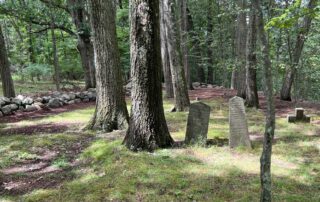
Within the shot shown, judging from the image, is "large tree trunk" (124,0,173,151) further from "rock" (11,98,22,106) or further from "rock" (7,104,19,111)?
"rock" (11,98,22,106)

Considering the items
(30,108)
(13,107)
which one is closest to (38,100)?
(30,108)

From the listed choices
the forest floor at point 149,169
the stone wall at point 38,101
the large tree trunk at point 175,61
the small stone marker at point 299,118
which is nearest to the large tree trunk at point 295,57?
the small stone marker at point 299,118

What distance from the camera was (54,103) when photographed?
13.0 metres

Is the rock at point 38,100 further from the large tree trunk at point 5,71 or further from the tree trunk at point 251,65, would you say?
the tree trunk at point 251,65

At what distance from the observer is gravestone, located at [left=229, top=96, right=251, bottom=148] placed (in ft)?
19.9

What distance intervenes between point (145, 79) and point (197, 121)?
4.79 ft

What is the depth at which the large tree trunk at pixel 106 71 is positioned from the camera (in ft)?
25.1

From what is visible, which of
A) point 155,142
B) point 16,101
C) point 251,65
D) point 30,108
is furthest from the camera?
point 30,108

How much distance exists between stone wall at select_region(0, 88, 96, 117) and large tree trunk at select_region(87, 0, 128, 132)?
5294 mm

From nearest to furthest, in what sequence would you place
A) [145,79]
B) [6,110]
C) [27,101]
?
[145,79], [6,110], [27,101]

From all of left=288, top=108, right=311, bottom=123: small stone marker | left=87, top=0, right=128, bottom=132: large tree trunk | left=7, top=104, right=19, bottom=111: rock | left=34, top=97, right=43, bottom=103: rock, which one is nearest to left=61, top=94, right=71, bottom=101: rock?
left=34, top=97, right=43, bottom=103: rock

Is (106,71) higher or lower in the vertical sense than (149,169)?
higher

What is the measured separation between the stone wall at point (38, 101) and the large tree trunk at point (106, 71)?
5294mm

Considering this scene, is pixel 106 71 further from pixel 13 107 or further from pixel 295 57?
pixel 295 57
